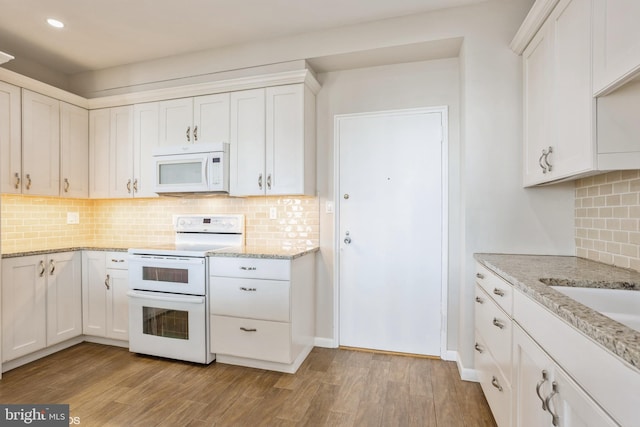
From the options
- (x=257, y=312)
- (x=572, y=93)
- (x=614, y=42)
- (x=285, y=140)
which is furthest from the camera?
(x=285, y=140)

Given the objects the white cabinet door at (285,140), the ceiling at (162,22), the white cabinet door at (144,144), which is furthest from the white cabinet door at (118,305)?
the ceiling at (162,22)

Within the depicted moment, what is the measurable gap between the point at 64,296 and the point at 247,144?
2140mm

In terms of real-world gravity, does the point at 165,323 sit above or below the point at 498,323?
below

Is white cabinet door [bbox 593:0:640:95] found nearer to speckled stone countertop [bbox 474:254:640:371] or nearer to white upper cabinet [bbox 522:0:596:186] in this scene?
white upper cabinet [bbox 522:0:596:186]

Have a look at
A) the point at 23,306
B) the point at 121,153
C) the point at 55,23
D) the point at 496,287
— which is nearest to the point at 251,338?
the point at 496,287

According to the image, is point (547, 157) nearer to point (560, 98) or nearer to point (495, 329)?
point (560, 98)

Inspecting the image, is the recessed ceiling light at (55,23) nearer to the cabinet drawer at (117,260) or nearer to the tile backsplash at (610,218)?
the cabinet drawer at (117,260)

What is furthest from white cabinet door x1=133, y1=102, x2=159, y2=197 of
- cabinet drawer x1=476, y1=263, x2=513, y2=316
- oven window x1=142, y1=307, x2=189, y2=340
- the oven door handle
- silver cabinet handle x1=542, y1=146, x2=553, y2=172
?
silver cabinet handle x1=542, y1=146, x2=553, y2=172

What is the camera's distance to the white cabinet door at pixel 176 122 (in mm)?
2928

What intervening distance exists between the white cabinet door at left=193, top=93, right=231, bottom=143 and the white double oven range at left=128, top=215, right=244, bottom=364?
104 centimetres

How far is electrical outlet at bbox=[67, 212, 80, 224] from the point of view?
11.0ft

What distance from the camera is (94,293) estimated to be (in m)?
2.94

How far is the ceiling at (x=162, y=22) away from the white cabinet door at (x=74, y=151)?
1.86ft

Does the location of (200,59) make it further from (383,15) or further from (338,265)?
(338,265)
